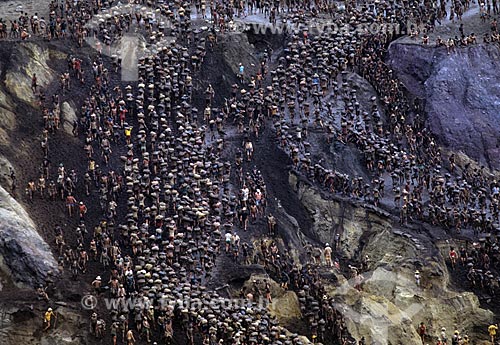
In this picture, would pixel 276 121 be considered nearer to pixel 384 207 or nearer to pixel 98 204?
pixel 384 207

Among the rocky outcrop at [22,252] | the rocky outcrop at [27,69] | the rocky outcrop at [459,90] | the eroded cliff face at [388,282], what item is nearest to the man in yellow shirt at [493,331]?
the eroded cliff face at [388,282]

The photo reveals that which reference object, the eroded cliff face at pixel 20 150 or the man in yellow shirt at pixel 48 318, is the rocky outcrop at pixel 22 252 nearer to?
the eroded cliff face at pixel 20 150

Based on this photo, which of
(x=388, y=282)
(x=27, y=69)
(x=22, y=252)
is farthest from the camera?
(x=27, y=69)

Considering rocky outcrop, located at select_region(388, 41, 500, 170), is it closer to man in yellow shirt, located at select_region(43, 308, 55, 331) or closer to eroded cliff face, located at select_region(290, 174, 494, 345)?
eroded cliff face, located at select_region(290, 174, 494, 345)

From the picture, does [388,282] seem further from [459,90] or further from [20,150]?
[20,150]

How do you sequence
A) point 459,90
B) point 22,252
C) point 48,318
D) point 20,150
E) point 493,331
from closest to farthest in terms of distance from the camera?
point 48,318, point 22,252, point 20,150, point 493,331, point 459,90

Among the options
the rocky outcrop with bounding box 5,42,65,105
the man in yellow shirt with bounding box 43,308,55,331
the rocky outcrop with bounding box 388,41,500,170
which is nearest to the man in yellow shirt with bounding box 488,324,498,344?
the rocky outcrop with bounding box 388,41,500,170

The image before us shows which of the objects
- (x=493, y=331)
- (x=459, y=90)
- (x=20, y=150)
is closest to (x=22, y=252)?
(x=20, y=150)
